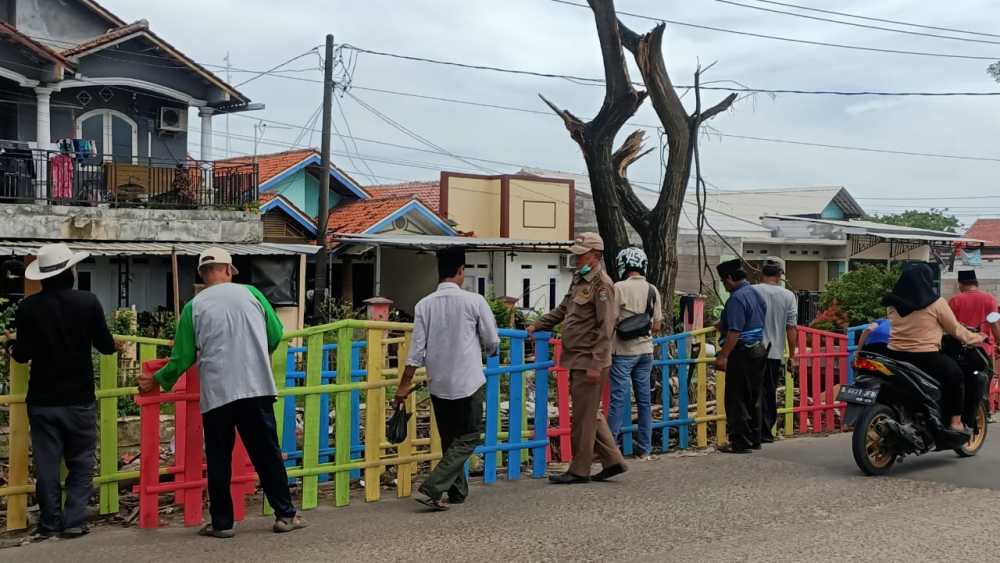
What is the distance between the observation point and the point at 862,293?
17344 mm

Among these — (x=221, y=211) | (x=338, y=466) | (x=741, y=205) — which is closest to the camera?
(x=338, y=466)

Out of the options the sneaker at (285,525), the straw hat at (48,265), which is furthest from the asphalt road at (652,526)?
the straw hat at (48,265)

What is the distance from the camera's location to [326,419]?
7301mm

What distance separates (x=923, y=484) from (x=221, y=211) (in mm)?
17193

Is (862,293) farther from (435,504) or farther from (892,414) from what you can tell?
(435,504)

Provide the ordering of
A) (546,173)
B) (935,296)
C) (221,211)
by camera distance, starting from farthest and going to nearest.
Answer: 1. (546,173)
2. (221,211)
3. (935,296)

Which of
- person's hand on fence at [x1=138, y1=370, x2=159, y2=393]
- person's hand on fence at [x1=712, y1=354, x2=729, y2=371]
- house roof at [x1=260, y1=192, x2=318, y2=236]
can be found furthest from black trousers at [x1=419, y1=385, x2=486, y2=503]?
house roof at [x1=260, y1=192, x2=318, y2=236]

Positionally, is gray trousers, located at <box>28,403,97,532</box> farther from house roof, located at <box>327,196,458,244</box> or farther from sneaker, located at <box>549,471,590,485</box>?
house roof, located at <box>327,196,458,244</box>

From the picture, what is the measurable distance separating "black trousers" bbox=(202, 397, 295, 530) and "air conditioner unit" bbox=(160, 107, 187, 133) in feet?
59.9

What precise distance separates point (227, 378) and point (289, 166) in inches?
906

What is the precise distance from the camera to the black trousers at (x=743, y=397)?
9.02 m

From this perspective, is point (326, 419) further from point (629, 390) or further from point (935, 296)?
point (935, 296)

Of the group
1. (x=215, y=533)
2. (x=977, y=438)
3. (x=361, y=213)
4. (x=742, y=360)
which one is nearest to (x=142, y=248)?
(x=361, y=213)

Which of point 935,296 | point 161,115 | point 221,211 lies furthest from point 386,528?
point 161,115
